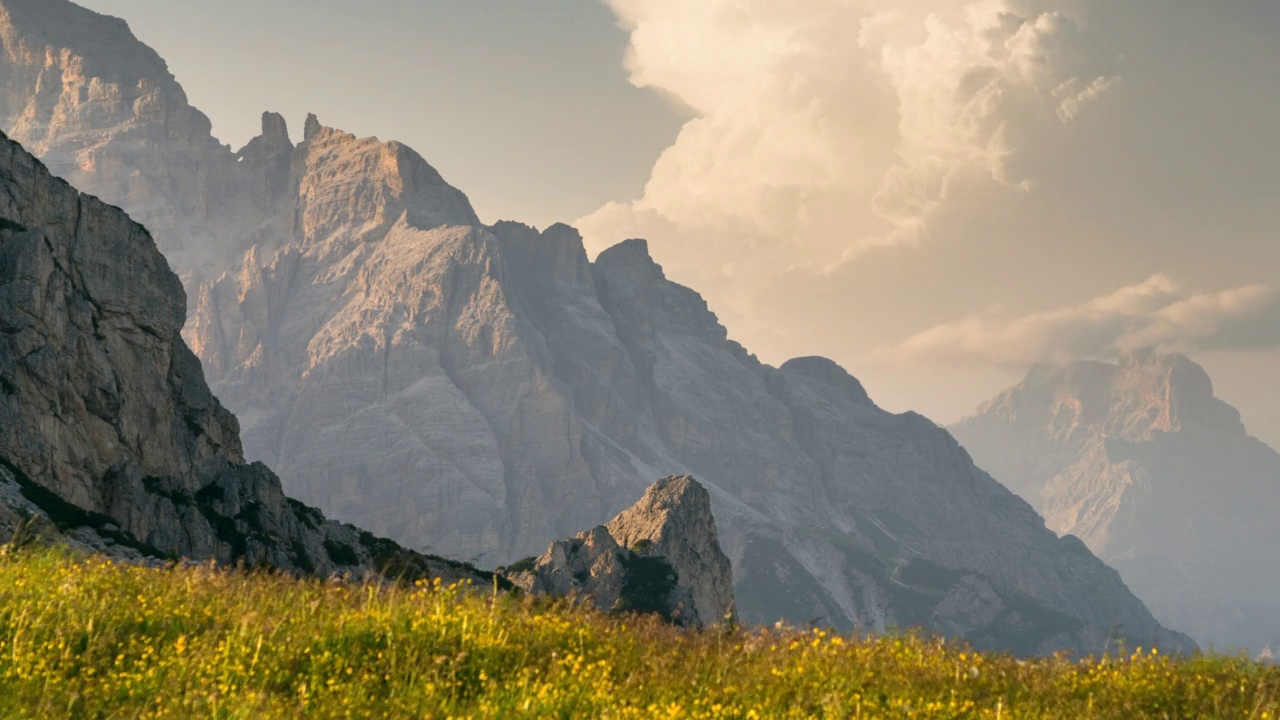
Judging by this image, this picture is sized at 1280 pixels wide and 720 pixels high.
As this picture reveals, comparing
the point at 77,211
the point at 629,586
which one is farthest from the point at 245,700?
the point at 629,586

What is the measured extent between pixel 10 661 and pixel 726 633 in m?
9.24

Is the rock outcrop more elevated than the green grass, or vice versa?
the rock outcrop

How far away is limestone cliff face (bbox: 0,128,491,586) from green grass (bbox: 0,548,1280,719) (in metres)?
50.1

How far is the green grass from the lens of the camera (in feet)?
35.7

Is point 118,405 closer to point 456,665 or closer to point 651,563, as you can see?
point 456,665

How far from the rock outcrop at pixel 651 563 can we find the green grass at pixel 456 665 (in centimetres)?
11263

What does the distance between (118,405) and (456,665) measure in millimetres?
80518

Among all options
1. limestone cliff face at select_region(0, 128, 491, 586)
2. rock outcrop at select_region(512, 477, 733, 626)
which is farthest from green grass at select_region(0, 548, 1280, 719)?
rock outcrop at select_region(512, 477, 733, 626)

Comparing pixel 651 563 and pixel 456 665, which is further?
pixel 651 563

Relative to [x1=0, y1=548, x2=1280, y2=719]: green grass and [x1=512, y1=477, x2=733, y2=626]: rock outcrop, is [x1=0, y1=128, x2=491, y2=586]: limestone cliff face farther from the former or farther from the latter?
[x1=512, y1=477, x2=733, y2=626]: rock outcrop

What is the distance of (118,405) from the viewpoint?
268 ft

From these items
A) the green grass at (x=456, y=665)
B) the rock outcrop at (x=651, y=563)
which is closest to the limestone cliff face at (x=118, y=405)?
the green grass at (x=456, y=665)

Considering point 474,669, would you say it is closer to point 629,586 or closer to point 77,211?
point 77,211

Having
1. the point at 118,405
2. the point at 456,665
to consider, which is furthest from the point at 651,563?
the point at 456,665
